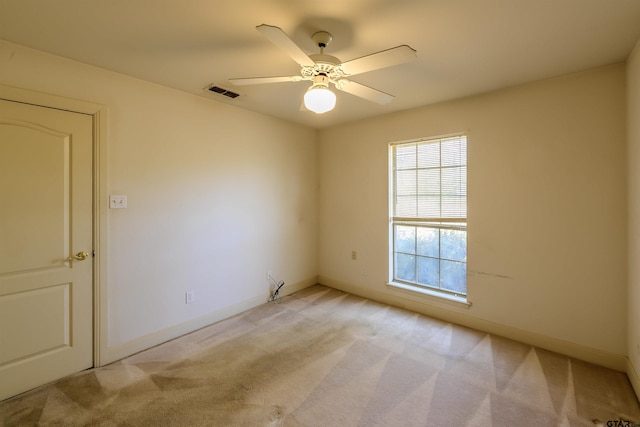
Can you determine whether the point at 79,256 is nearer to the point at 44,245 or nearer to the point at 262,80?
the point at 44,245

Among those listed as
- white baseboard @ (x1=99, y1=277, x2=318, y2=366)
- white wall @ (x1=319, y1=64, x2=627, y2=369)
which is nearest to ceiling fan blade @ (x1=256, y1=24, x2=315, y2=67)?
white wall @ (x1=319, y1=64, x2=627, y2=369)

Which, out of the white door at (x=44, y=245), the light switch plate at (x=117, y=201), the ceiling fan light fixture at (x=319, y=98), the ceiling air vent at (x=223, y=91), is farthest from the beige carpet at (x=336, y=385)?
the ceiling air vent at (x=223, y=91)

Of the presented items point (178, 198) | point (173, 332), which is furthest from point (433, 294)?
point (178, 198)

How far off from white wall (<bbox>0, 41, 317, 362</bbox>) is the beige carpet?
0.39m

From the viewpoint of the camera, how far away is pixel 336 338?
2.86 metres

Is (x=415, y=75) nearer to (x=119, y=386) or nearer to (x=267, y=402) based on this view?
(x=267, y=402)

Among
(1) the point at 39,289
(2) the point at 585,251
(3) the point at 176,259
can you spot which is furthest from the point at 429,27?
(1) the point at 39,289

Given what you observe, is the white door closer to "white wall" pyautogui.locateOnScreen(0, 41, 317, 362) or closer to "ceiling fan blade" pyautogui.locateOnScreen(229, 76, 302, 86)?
"white wall" pyautogui.locateOnScreen(0, 41, 317, 362)

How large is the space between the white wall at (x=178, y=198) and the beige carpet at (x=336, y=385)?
1.26 feet

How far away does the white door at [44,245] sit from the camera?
6.57 feet

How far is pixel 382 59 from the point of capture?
1.67m

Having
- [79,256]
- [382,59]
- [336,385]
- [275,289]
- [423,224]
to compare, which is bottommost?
[336,385]

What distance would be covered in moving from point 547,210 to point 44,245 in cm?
422

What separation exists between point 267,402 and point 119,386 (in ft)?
3.78
